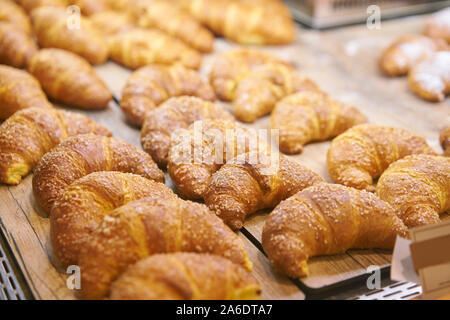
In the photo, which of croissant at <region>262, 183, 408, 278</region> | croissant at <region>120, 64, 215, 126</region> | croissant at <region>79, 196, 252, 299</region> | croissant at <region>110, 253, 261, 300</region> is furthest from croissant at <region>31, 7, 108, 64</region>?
croissant at <region>110, 253, 261, 300</region>

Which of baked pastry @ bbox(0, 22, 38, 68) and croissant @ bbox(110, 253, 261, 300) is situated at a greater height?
baked pastry @ bbox(0, 22, 38, 68)

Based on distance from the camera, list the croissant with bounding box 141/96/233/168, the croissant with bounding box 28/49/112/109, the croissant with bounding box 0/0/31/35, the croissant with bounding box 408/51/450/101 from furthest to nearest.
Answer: the croissant with bounding box 0/0/31/35
the croissant with bounding box 408/51/450/101
the croissant with bounding box 28/49/112/109
the croissant with bounding box 141/96/233/168

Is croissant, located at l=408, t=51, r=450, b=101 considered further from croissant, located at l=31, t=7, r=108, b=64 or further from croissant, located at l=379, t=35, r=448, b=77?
croissant, located at l=31, t=7, r=108, b=64

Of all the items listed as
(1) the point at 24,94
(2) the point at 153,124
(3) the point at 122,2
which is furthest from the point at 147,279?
(3) the point at 122,2

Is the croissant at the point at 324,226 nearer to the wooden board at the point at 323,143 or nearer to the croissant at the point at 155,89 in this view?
the wooden board at the point at 323,143

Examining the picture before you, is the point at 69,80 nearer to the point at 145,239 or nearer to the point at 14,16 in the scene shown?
the point at 14,16

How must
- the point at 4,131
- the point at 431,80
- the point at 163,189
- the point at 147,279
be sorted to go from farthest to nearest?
the point at 431,80 → the point at 4,131 → the point at 163,189 → the point at 147,279

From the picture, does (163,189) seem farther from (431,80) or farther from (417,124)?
(431,80)
